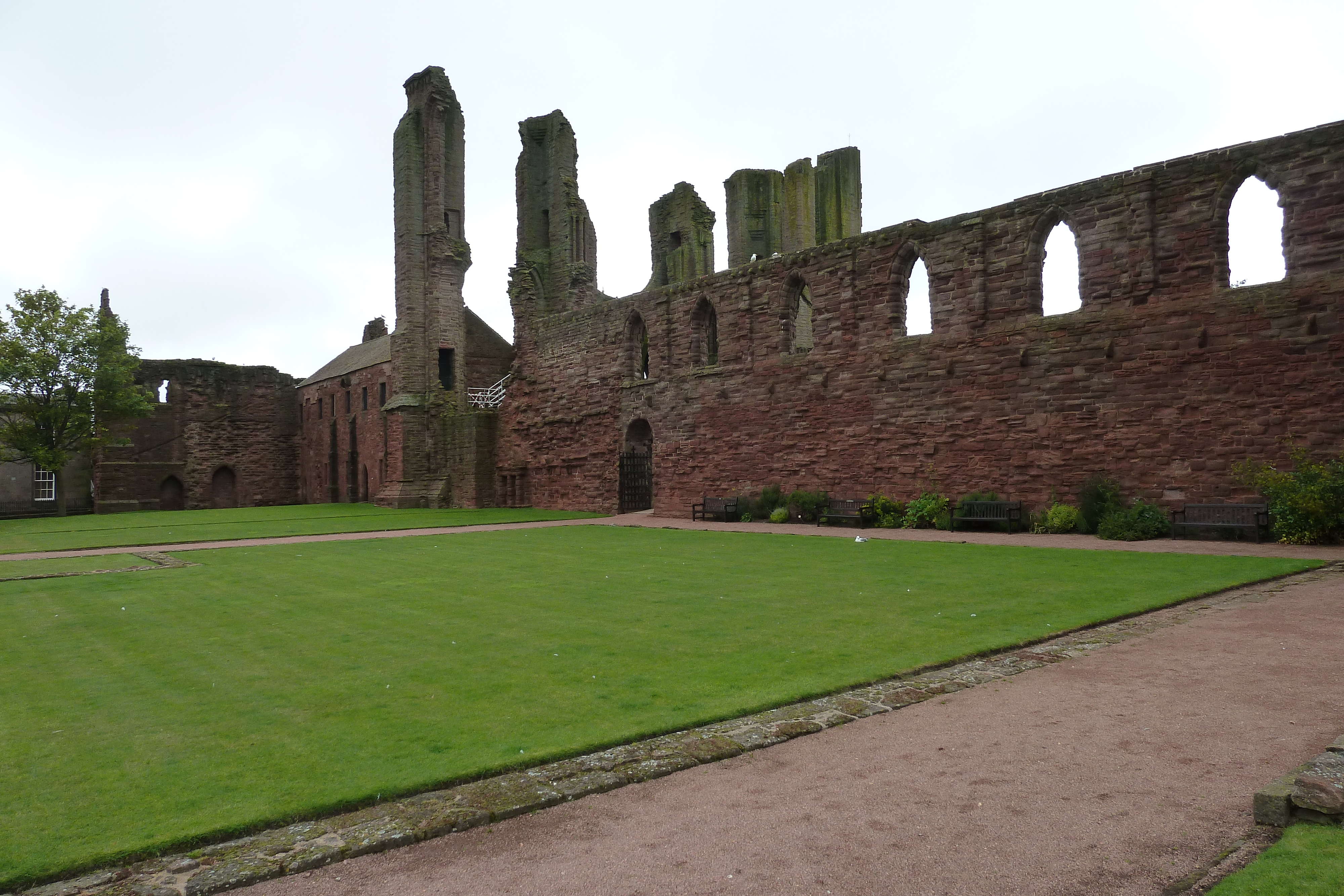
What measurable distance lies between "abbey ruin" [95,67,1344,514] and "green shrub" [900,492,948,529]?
588mm

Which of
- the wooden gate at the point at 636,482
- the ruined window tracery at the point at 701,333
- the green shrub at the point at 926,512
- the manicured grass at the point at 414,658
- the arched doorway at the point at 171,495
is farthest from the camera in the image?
A: the arched doorway at the point at 171,495

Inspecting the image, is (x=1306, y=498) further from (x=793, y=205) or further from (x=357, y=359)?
(x=357, y=359)

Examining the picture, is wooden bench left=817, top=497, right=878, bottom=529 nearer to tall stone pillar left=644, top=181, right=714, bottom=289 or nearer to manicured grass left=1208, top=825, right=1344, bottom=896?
tall stone pillar left=644, top=181, right=714, bottom=289

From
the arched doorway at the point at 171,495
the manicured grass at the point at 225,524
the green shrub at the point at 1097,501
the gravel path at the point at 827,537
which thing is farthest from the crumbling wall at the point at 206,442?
the green shrub at the point at 1097,501

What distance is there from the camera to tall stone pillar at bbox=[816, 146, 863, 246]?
33.0 m

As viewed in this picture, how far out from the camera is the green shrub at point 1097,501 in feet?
49.7

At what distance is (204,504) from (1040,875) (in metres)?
45.0

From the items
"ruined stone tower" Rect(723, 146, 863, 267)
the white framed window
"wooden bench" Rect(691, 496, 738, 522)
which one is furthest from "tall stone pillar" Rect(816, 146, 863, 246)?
the white framed window

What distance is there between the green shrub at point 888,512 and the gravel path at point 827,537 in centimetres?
55

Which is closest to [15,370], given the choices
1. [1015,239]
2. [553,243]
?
[553,243]

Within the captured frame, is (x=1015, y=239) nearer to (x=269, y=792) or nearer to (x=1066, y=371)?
(x=1066, y=371)

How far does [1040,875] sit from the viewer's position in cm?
291

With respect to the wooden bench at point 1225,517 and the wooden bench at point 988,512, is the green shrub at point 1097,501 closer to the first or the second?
the wooden bench at point 1225,517

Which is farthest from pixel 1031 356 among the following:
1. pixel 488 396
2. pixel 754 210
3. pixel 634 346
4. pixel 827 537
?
pixel 488 396
